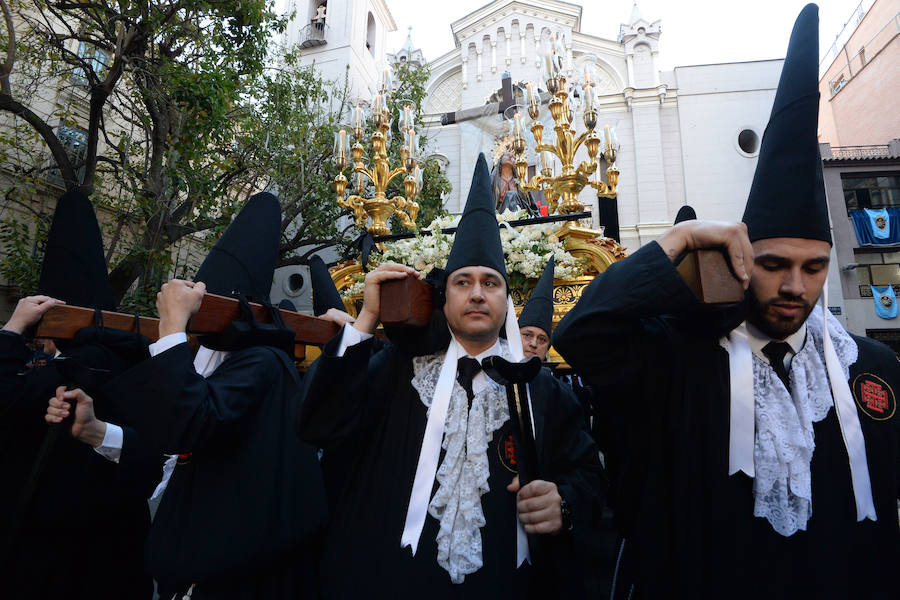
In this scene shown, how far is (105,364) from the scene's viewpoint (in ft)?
7.02

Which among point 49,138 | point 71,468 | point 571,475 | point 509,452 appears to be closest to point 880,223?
point 571,475

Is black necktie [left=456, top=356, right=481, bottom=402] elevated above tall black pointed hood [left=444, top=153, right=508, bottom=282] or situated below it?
below

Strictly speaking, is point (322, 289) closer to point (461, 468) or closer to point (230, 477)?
point (230, 477)

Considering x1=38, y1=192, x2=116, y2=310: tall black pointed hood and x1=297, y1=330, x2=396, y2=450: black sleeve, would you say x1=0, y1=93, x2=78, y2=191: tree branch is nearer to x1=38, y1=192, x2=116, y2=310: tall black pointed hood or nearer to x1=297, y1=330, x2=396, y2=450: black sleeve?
x1=38, y1=192, x2=116, y2=310: tall black pointed hood

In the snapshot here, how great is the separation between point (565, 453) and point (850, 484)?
896 millimetres

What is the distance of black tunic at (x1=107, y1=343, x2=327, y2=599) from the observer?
1573 millimetres

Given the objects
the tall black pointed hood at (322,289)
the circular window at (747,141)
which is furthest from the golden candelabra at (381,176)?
the circular window at (747,141)

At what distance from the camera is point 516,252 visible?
3443mm

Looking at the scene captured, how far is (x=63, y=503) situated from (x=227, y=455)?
1.09 metres

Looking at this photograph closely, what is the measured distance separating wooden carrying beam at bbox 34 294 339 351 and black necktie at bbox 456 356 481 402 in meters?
0.84

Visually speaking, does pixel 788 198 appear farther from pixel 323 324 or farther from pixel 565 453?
pixel 323 324

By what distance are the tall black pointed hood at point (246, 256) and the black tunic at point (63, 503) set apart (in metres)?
0.81

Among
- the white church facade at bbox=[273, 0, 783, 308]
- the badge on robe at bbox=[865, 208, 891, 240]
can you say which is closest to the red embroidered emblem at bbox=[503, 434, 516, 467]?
the white church facade at bbox=[273, 0, 783, 308]

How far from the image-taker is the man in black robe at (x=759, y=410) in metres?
1.22
